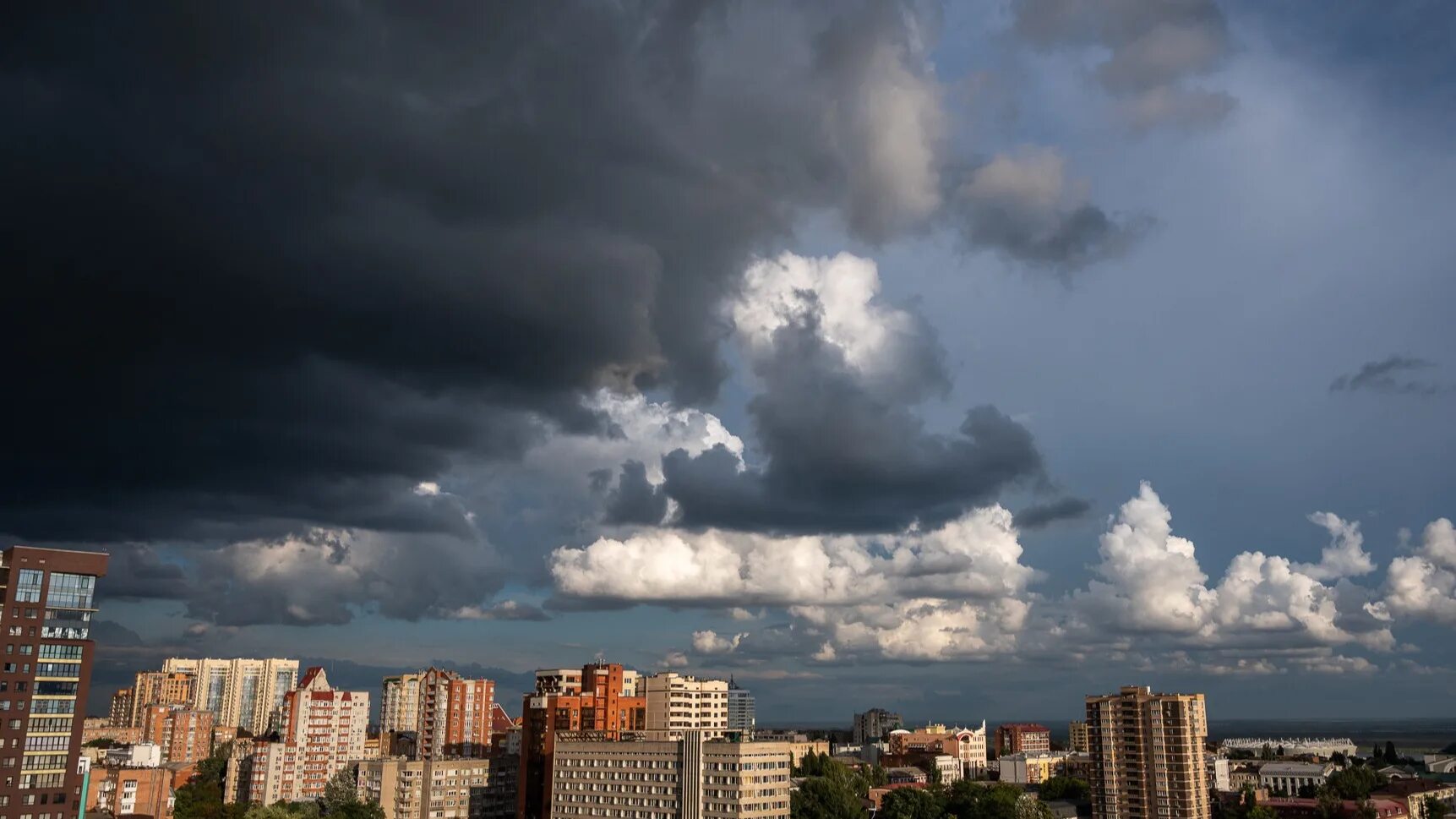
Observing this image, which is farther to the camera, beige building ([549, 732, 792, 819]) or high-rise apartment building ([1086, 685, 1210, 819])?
high-rise apartment building ([1086, 685, 1210, 819])

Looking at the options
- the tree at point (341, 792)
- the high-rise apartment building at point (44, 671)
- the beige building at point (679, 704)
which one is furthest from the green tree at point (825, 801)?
the high-rise apartment building at point (44, 671)

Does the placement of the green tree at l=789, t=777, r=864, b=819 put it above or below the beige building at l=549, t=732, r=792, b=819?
below

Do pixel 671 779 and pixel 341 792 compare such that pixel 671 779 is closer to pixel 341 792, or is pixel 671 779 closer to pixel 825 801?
Answer: pixel 825 801

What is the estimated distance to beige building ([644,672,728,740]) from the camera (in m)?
172

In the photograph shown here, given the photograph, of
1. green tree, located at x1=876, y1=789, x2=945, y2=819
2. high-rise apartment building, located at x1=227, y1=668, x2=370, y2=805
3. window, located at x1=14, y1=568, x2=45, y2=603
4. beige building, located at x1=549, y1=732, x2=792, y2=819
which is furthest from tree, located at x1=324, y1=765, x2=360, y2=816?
green tree, located at x1=876, y1=789, x2=945, y2=819

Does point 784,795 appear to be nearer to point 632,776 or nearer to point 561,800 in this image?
point 632,776

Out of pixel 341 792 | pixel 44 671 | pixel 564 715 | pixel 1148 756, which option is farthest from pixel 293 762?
pixel 1148 756

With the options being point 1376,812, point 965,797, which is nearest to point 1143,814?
point 965,797

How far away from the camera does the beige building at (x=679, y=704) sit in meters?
172

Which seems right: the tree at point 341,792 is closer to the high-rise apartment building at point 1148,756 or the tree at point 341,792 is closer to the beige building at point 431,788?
the beige building at point 431,788

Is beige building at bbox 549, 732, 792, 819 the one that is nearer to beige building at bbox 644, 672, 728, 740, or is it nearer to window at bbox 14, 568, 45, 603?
beige building at bbox 644, 672, 728, 740

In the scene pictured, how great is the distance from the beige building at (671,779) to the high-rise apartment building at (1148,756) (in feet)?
207

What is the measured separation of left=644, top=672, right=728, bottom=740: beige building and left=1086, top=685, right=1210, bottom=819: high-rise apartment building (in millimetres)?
61548

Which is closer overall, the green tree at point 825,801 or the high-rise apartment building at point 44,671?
the high-rise apartment building at point 44,671
